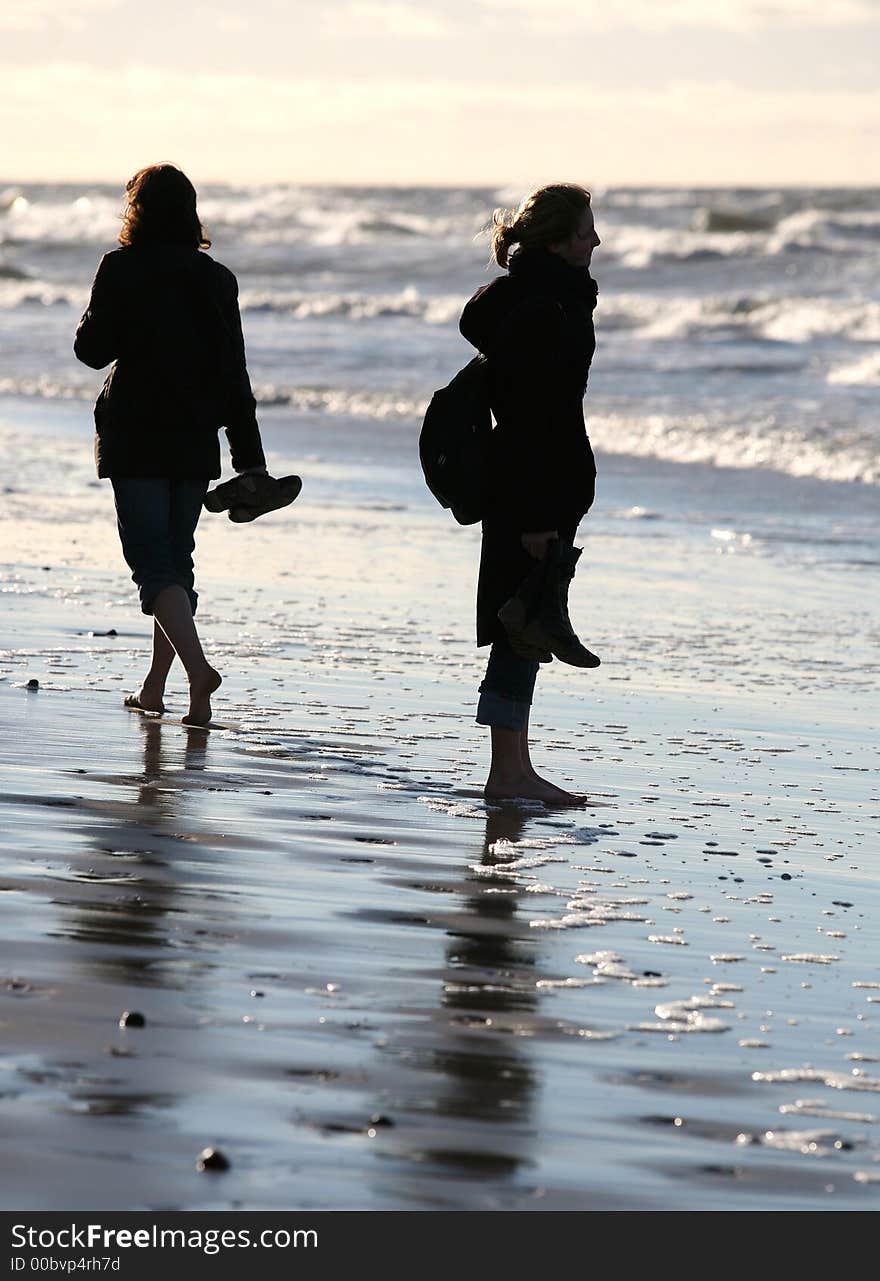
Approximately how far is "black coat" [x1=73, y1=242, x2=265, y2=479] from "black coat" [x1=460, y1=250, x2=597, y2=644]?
102cm

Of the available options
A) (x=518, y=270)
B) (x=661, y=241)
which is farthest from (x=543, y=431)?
(x=661, y=241)

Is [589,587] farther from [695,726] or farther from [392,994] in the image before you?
[392,994]

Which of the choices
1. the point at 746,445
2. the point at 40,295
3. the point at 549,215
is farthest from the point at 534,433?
the point at 40,295

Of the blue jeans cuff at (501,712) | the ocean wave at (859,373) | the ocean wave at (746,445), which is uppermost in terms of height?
the ocean wave at (859,373)

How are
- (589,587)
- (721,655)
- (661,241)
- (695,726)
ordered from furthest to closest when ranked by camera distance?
1. (661,241)
2. (589,587)
3. (721,655)
4. (695,726)

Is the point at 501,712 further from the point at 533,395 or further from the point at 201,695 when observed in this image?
the point at 201,695

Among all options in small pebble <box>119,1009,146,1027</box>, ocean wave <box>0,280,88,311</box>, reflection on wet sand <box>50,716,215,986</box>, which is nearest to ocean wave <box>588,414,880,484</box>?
reflection on wet sand <box>50,716,215,986</box>

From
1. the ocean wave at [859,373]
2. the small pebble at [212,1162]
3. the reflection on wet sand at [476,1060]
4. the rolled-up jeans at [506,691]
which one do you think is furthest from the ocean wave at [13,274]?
the small pebble at [212,1162]

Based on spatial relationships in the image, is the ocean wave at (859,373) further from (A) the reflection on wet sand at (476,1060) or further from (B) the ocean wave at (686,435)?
(A) the reflection on wet sand at (476,1060)

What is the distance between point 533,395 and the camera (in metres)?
5.08

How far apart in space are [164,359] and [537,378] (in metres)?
1.33

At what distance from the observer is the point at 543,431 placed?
5.11 m

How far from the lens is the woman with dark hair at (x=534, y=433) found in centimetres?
507

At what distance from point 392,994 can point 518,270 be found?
226 cm
